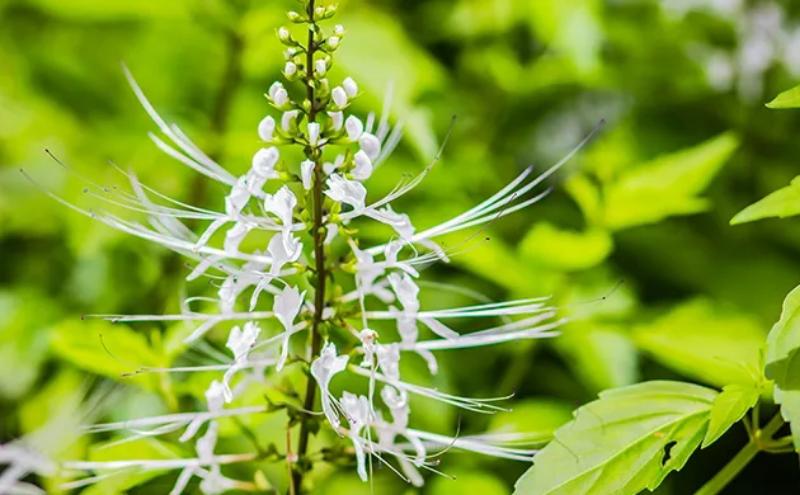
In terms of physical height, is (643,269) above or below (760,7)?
below

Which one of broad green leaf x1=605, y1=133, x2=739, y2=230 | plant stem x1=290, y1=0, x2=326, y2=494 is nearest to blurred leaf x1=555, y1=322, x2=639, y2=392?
broad green leaf x1=605, y1=133, x2=739, y2=230

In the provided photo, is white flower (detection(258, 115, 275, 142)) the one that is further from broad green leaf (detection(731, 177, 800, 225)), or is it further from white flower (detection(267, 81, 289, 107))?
broad green leaf (detection(731, 177, 800, 225))

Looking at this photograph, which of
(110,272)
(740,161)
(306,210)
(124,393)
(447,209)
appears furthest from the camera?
(740,161)

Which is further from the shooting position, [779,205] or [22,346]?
[22,346]

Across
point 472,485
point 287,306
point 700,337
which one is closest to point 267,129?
point 287,306

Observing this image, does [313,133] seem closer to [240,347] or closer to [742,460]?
[240,347]

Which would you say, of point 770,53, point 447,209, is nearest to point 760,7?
point 770,53

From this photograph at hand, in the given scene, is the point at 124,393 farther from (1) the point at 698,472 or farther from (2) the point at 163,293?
(1) the point at 698,472

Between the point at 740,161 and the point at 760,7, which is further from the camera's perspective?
the point at 760,7
